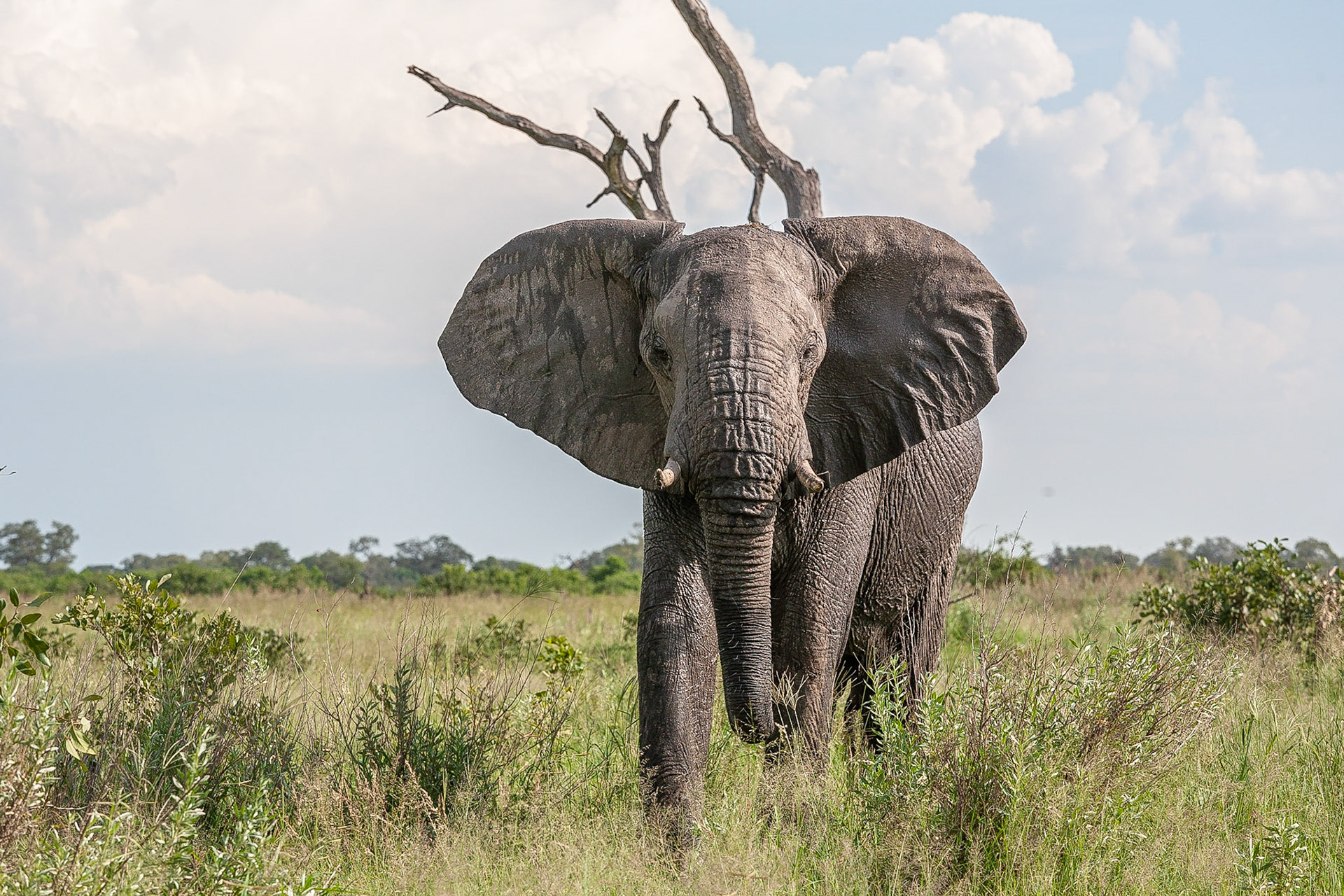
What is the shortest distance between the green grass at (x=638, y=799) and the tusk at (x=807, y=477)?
0.75 metres

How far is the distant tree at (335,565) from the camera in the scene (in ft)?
96.7

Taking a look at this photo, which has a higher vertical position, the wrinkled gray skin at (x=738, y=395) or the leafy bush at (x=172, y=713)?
the wrinkled gray skin at (x=738, y=395)

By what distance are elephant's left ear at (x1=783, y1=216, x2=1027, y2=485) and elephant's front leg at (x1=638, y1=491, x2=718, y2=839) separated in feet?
2.21

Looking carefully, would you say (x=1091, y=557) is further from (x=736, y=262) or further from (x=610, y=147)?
(x=736, y=262)

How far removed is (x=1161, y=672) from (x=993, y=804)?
90 centimetres

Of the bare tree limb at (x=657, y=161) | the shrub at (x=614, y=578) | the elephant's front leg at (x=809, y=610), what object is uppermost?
the bare tree limb at (x=657, y=161)

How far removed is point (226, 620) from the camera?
6.57 metres

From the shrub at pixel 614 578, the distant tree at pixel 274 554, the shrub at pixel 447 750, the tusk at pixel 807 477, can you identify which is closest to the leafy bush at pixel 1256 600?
the shrub at pixel 447 750

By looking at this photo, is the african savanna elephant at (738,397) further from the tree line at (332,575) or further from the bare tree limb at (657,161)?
the bare tree limb at (657,161)

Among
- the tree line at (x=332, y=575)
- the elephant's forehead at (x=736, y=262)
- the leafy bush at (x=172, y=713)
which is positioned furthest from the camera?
the tree line at (x=332, y=575)

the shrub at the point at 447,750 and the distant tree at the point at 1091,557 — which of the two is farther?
the distant tree at the point at 1091,557

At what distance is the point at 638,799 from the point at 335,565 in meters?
29.4

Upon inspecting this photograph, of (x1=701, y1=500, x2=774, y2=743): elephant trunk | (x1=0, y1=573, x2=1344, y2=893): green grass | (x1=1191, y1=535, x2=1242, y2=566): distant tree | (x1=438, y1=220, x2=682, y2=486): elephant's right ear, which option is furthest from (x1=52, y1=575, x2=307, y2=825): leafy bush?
(x1=1191, y1=535, x2=1242, y2=566): distant tree

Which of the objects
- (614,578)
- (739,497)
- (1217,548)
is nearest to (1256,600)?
(739,497)
